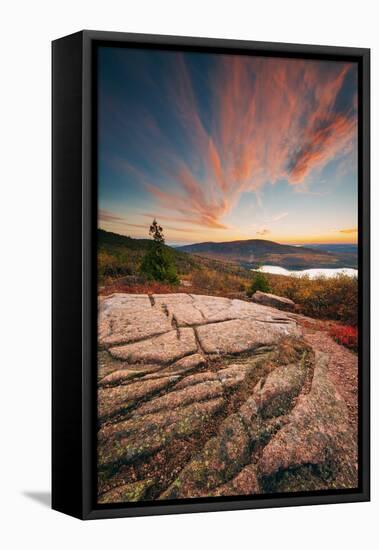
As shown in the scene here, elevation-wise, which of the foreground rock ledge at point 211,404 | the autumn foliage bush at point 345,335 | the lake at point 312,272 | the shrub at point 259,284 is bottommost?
the foreground rock ledge at point 211,404

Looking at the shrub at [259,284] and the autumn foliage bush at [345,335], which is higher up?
the shrub at [259,284]

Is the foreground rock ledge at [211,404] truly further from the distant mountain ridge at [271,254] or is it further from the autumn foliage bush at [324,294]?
the distant mountain ridge at [271,254]

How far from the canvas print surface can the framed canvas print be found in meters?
0.01

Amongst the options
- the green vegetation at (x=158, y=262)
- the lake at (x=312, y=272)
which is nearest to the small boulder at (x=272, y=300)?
the lake at (x=312, y=272)

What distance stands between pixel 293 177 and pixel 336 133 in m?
0.61

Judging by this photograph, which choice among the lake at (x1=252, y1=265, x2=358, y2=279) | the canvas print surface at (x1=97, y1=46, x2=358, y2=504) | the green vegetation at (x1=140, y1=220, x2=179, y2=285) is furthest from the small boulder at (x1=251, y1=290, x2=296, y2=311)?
the green vegetation at (x1=140, y1=220, x2=179, y2=285)

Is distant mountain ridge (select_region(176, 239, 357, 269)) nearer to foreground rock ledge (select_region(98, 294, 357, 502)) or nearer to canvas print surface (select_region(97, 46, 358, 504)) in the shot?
canvas print surface (select_region(97, 46, 358, 504))

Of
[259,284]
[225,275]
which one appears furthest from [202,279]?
[259,284]

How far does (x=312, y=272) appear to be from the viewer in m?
9.52

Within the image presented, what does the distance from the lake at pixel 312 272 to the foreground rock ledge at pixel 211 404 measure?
0.39m

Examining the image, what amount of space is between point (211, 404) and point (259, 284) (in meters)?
1.29

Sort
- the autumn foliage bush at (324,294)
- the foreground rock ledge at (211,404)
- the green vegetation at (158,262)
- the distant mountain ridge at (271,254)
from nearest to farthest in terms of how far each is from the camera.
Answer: the foreground rock ledge at (211,404) < the green vegetation at (158,262) < the distant mountain ridge at (271,254) < the autumn foliage bush at (324,294)

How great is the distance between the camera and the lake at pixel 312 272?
30.9ft

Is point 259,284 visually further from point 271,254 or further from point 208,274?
point 208,274
